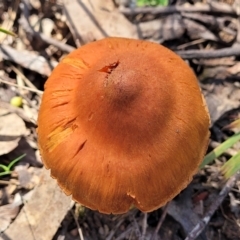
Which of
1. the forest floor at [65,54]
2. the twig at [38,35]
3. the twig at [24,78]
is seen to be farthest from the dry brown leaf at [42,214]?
the twig at [38,35]

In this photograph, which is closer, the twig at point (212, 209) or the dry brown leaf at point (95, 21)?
the twig at point (212, 209)

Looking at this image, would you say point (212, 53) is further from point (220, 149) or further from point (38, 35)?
point (38, 35)

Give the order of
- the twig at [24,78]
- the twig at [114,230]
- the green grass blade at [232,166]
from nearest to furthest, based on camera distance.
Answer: the green grass blade at [232,166] < the twig at [114,230] < the twig at [24,78]

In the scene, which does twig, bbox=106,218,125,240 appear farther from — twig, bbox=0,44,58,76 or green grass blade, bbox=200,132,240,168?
twig, bbox=0,44,58,76

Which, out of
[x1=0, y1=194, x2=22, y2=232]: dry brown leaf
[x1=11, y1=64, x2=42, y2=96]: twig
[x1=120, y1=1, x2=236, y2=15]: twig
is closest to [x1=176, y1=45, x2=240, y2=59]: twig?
[x1=120, y1=1, x2=236, y2=15]: twig

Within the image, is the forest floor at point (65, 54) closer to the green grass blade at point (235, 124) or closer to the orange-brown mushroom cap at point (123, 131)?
Answer: the green grass blade at point (235, 124)

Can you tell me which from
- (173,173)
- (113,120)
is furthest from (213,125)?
(113,120)

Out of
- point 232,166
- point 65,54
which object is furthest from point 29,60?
point 232,166
